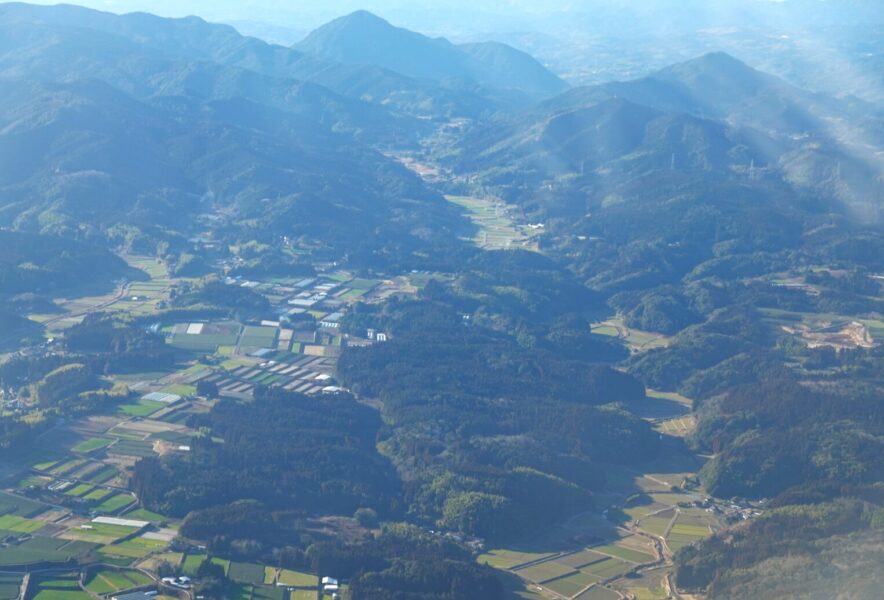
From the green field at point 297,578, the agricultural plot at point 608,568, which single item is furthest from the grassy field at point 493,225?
the green field at point 297,578

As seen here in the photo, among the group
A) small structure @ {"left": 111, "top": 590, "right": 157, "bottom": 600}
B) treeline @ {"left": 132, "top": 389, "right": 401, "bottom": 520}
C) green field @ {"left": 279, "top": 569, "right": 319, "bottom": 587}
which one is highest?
small structure @ {"left": 111, "top": 590, "right": 157, "bottom": 600}

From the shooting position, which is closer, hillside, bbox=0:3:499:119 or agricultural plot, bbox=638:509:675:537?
agricultural plot, bbox=638:509:675:537

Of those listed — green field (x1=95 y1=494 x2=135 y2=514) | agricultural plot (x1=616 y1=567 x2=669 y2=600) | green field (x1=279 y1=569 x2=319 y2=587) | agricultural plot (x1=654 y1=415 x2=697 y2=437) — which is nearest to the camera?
green field (x1=279 y1=569 x2=319 y2=587)

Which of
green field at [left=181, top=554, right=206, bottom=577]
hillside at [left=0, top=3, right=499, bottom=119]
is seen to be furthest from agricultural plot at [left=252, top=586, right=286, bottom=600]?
hillside at [left=0, top=3, right=499, bottom=119]

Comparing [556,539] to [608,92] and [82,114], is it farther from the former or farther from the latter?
[608,92]

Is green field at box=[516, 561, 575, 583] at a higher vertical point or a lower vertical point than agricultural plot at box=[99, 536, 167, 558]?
lower

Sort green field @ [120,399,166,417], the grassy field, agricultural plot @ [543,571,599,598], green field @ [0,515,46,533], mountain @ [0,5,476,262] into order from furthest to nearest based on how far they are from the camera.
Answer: the grassy field → mountain @ [0,5,476,262] → green field @ [120,399,166,417] → green field @ [0,515,46,533] → agricultural plot @ [543,571,599,598]

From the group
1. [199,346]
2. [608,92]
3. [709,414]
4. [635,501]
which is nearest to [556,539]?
[635,501]

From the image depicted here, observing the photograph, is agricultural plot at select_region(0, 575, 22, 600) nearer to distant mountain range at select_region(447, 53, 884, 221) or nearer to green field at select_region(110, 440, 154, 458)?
green field at select_region(110, 440, 154, 458)

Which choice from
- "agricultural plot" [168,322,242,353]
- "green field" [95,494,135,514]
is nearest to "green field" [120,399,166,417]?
"agricultural plot" [168,322,242,353]

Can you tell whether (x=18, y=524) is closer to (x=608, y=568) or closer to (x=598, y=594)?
(x=598, y=594)

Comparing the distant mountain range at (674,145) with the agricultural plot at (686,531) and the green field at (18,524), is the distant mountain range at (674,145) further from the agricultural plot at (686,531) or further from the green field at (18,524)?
the green field at (18,524)
